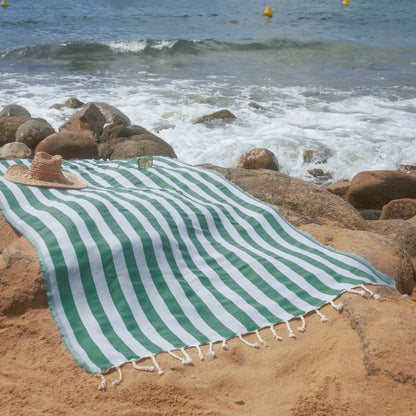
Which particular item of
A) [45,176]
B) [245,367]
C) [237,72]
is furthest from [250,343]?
[237,72]

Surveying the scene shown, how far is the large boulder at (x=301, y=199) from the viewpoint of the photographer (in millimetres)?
4859

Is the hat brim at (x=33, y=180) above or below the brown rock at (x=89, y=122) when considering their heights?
above

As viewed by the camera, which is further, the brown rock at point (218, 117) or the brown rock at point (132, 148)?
the brown rock at point (218, 117)

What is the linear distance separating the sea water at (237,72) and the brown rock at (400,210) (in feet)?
6.88

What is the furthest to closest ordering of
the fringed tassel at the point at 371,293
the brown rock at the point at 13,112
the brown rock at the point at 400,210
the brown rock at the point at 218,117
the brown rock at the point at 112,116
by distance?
the brown rock at the point at 218,117
the brown rock at the point at 13,112
the brown rock at the point at 112,116
the brown rock at the point at 400,210
the fringed tassel at the point at 371,293

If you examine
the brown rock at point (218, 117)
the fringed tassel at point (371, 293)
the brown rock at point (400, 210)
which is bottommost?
the brown rock at point (400, 210)

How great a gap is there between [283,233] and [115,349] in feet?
6.00

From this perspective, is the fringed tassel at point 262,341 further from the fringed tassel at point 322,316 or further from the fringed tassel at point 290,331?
the fringed tassel at point 322,316

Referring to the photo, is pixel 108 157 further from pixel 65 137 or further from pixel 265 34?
pixel 265 34

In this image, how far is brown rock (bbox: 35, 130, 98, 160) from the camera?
21.7 feet

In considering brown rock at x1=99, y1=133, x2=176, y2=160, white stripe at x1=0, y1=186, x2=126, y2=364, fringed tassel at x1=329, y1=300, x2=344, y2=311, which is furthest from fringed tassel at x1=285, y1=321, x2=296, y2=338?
brown rock at x1=99, y1=133, x2=176, y2=160

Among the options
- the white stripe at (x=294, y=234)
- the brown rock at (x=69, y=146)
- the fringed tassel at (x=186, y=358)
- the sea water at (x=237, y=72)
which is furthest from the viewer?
the sea water at (x=237, y=72)

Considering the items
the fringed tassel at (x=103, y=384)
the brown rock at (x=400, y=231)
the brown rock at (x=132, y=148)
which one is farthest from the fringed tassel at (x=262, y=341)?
the brown rock at (x=132, y=148)

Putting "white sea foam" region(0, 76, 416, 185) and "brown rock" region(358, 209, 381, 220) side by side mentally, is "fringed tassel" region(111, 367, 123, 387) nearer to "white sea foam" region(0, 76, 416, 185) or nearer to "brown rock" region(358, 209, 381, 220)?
"brown rock" region(358, 209, 381, 220)
